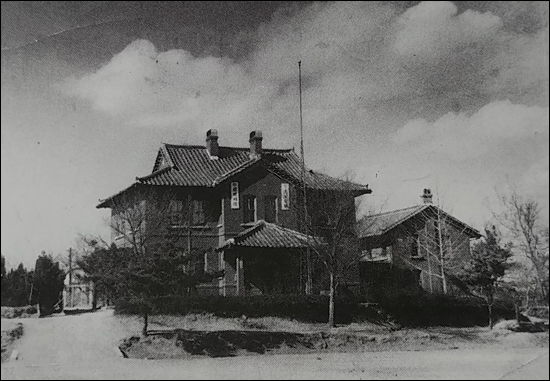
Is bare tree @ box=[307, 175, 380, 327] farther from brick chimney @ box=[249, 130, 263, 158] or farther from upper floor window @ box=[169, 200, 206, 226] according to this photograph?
upper floor window @ box=[169, 200, 206, 226]

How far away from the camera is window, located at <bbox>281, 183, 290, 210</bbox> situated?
15.0 metres

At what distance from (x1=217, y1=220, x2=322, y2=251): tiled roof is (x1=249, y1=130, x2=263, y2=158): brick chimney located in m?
2.08

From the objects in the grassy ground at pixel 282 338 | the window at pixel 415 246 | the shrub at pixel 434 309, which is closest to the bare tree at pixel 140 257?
the grassy ground at pixel 282 338

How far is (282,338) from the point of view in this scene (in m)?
11.7

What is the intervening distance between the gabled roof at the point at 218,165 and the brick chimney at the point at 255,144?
31 cm

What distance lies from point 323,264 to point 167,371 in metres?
6.62

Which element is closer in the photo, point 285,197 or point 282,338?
point 282,338

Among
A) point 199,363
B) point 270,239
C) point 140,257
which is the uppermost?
point 270,239

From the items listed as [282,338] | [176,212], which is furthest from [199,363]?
[176,212]

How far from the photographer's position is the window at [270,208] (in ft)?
50.4

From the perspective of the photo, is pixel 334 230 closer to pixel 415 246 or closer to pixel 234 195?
pixel 234 195

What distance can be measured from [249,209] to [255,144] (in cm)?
315

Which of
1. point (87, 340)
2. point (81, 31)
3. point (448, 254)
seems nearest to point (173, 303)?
point (87, 340)

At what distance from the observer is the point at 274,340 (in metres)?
11.5
